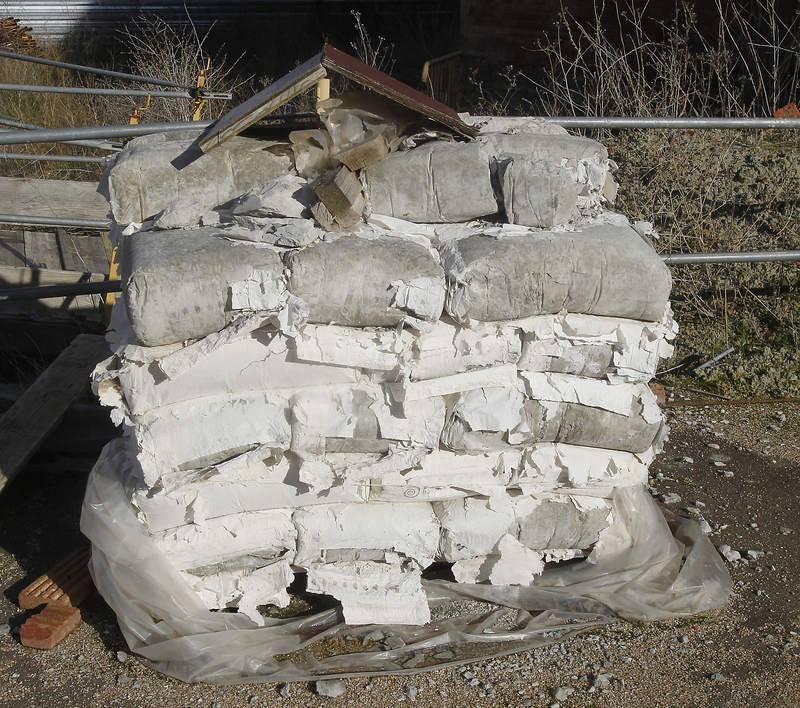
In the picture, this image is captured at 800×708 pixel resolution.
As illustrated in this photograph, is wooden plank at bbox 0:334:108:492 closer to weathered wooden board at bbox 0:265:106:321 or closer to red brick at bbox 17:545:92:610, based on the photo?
red brick at bbox 17:545:92:610

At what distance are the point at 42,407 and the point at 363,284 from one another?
5.95 ft

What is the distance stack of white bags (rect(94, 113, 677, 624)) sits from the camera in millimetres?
2498

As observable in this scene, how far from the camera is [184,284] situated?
7.91 feet

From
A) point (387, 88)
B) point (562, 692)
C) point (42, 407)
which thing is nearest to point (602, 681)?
point (562, 692)

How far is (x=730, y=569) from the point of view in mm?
3156

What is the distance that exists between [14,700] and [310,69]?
78.9 inches

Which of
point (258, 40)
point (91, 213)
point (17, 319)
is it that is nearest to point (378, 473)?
point (17, 319)

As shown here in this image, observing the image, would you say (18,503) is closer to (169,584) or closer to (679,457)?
(169,584)

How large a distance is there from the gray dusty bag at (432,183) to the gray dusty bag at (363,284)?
27cm

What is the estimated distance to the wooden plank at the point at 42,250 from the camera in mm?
5645

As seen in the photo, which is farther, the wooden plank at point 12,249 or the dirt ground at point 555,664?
the wooden plank at point 12,249

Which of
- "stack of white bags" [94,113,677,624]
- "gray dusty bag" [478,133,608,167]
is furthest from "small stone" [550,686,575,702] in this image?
"gray dusty bag" [478,133,608,167]

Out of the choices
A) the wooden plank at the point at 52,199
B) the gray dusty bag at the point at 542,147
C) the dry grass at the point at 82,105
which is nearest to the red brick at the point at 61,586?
the gray dusty bag at the point at 542,147

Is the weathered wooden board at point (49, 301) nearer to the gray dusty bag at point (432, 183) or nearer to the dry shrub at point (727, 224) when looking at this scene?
the gray dusty bag at point (432, 183)
